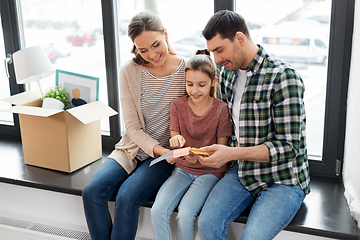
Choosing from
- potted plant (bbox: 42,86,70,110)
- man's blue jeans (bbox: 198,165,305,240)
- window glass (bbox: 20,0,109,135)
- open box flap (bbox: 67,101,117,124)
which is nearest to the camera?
man's blue jeans (bbox: 198,165,305,240)

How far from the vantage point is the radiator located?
1.77 meters

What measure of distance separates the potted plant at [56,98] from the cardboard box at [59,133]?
7 centimetres

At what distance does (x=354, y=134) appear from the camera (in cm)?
146

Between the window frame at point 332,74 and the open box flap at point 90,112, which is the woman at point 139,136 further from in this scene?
the window frame at point 332,74

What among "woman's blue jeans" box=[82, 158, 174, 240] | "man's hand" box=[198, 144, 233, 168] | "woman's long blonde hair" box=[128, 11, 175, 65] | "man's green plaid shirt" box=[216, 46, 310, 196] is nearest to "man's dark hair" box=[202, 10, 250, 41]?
"man's green plaid shirt" box=[216, 46, 310, 196]

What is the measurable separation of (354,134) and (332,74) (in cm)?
33

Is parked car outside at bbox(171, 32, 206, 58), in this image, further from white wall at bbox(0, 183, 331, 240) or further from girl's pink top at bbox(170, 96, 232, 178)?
white wall at bbox(0, 183, 331, 240)

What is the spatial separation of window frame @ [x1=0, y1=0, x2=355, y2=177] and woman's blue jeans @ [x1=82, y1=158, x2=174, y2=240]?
2.00 ft

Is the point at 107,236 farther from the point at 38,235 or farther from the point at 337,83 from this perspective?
the point at 337,83

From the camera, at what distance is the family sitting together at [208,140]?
1.32m

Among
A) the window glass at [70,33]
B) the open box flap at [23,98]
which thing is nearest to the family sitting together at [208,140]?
the window glass at [70,33]

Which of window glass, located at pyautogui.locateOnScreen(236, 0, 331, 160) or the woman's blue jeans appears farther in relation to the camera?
window glass, located at pyautogui.locateOnScreen(236, 0, 331, 160)

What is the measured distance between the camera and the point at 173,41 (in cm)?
196

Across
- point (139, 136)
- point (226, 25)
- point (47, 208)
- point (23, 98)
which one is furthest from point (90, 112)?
point (226, 25)
